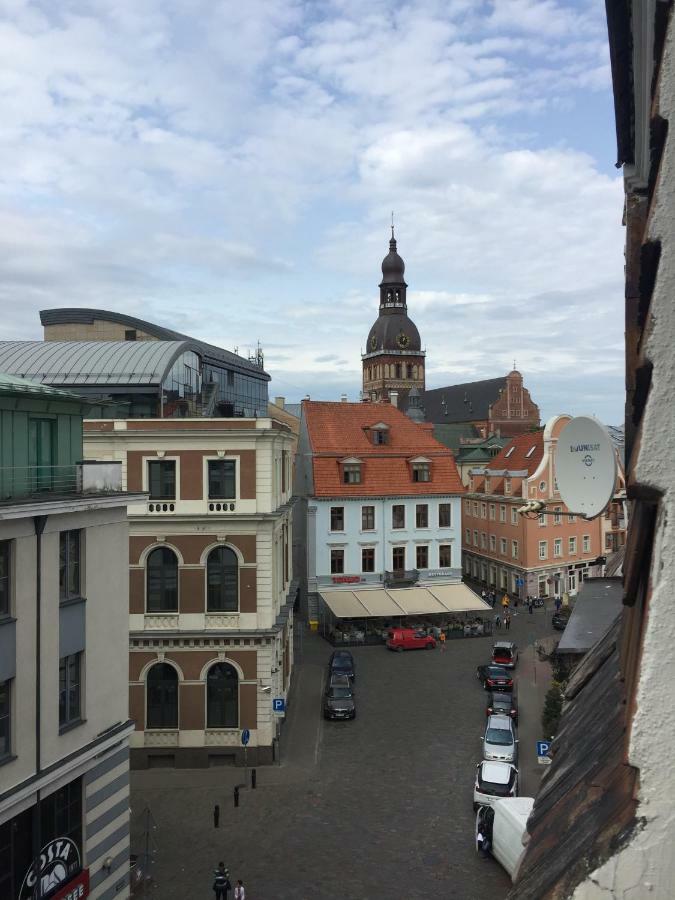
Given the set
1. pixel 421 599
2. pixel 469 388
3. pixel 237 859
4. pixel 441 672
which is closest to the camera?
pixel 237 859

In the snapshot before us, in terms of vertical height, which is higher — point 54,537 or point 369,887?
point 54,537

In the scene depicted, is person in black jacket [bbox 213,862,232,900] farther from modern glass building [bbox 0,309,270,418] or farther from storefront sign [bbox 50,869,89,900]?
modern glass building [bbox 0,309,270,418]

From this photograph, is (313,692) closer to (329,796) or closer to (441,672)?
(441,672)

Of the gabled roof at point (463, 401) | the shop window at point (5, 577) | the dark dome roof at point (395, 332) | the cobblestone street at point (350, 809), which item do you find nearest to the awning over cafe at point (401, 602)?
the cobblestone street at point (350, 809)

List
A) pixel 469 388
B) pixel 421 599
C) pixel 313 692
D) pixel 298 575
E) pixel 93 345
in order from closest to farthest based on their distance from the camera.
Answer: pixel 313 692, pixel 93 345, pixel 421 599, pixel 298 575, pixel 469 388

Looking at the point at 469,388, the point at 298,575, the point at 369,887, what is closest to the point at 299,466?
the point at 298,575

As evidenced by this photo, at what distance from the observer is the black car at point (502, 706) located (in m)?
27.7

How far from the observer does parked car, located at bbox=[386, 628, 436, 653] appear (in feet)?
127

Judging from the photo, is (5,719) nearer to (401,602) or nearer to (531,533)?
(401,602)

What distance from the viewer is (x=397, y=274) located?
11569cm

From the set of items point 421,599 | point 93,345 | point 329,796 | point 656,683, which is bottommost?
point 329,796

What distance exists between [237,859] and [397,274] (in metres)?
105

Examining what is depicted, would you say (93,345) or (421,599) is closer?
(93,345)

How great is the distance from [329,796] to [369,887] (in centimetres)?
521
